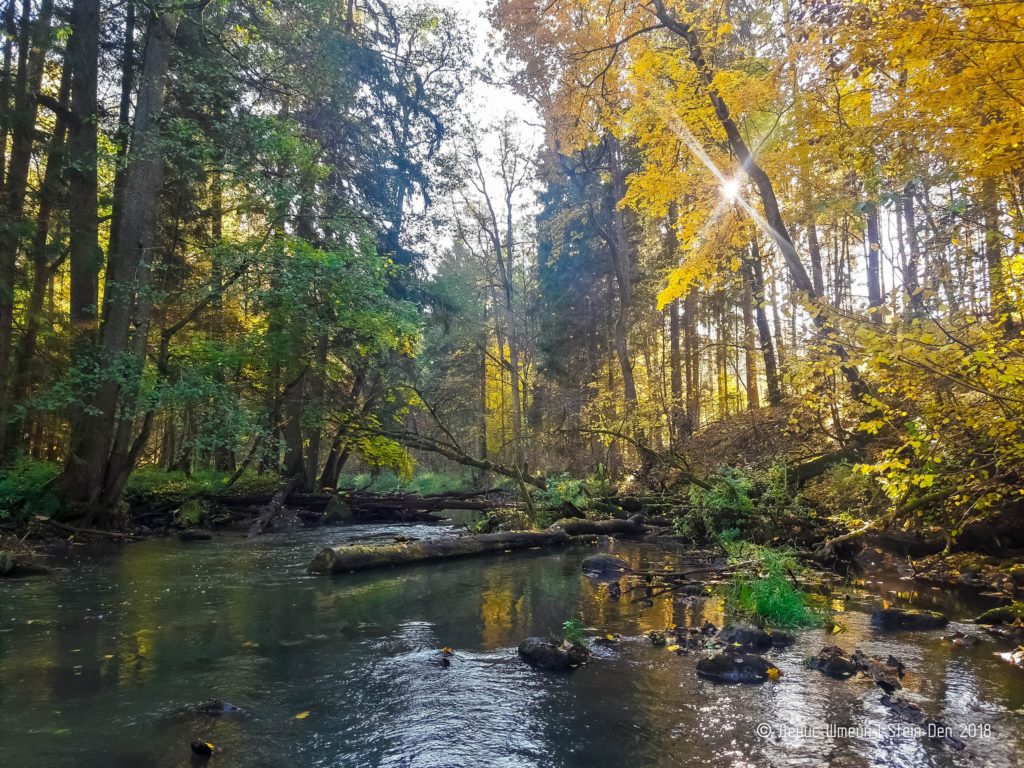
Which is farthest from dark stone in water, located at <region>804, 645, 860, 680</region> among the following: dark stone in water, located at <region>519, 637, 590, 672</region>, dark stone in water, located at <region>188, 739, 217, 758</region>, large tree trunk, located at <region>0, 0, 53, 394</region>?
large tree trunk, located at <region>0, 0, 53, 394</region>

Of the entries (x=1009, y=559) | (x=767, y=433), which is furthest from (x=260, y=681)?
(x=767, y=433)

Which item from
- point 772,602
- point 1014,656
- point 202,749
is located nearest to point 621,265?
point 772,602

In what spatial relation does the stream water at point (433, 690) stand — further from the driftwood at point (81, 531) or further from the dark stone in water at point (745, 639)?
the driftwood at point (81, 531)

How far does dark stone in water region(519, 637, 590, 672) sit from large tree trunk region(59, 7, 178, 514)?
1105 centimetres

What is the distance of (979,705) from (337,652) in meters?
4.94

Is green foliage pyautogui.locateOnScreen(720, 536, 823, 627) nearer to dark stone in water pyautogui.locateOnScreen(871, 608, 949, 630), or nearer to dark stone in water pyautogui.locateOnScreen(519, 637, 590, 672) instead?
dark stone in water pyautogui.locateOnScreen(871, 608, 949, 630)

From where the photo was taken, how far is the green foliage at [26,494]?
12.3 metres

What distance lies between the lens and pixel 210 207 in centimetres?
1756

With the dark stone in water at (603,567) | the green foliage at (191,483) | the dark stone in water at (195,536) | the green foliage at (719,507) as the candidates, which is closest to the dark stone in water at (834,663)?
the dark stone in water at (603,567)

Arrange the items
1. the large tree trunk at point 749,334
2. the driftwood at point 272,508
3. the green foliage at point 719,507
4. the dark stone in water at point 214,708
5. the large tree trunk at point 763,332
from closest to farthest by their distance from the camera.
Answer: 1. the dark stone in water at point 214,708
2. the green foliage at point 719,507
3. the driftwood at point 272,508
4. the large tree trunk at point 763,332
5. the large tree trunk at point 749,334

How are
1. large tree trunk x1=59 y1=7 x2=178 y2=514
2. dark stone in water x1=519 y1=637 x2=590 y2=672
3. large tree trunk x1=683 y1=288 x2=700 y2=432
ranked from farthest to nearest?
large tree trunk x1=683 y1=288 x2=700 y2=432
large tree trunk x1=59 y1=7 x2=178 y2=514
dark stone in water x1=519 y1=637 x2=590 y2=672

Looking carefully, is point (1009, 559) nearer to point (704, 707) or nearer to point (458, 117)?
point (704, 707)

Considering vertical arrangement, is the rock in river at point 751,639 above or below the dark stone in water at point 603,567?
above

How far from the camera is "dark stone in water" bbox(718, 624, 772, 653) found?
5.32 metres
